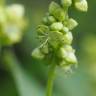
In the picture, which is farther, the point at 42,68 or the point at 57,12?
the point at 42,68

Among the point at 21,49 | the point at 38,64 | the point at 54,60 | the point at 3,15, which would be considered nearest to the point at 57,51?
the point at 54,60

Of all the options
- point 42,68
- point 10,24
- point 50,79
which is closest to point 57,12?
point 50,79

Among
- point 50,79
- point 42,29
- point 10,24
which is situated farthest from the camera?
point 10,24

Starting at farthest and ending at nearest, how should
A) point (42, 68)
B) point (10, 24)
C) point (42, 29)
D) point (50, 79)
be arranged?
point (42, 68) → point (10, 24) → point (42, 29) → point (50, 79)

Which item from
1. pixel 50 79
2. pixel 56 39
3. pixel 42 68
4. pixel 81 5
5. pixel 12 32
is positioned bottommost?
pixel 42 68

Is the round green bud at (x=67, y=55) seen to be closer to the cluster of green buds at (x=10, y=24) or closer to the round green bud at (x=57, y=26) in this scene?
the round green bud at (x=57, y=26)

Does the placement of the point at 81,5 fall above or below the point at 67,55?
above

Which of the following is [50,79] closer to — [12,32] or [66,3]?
[66,3]
